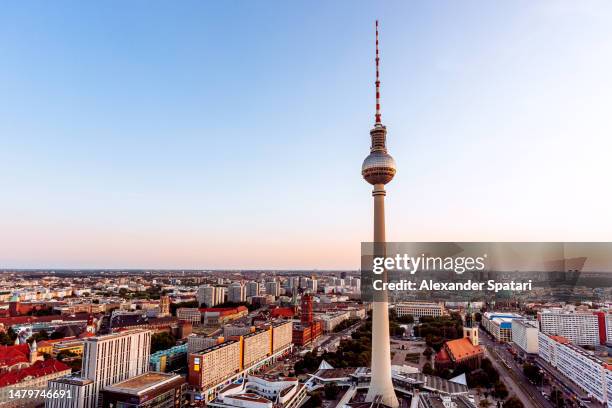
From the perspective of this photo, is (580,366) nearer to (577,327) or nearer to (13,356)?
(577,327)

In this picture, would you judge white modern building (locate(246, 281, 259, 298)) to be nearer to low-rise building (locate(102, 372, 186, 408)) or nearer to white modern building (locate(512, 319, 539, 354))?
white modern building (locate(512, 319, 539, 354))

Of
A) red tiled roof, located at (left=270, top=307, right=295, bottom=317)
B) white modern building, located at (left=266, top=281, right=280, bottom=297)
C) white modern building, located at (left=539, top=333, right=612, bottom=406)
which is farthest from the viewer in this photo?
white modern building, located at (left=266, top=281, right=280, bottom=297)

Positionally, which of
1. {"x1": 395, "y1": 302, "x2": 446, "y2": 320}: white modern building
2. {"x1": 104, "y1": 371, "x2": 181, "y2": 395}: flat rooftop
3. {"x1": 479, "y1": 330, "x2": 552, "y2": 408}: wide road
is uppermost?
{"x1": 104, "y1": 371, "x2": 181, "y2": 395}: flat rooftop

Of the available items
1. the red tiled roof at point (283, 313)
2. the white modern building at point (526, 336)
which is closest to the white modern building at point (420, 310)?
the red tiled roof at point (283, 313)

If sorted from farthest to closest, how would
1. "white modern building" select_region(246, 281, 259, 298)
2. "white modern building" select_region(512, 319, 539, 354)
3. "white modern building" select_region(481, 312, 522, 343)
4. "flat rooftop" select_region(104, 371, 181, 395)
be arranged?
1. "white modern building" select_region(246, 281, 259, 298)
2. "white modern building" select_region(481, 312, 522, 343)
3. "white modern building" select_region(512, 319, 539, 354)
4. "flat rooftop" select_region(104, 371, 181, 395)

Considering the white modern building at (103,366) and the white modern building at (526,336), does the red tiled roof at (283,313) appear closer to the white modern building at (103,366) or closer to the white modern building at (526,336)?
the white modern building at (526,336)

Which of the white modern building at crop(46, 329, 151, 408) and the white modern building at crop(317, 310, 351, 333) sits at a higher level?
the white modern building at crop(46, 329, 151, 408)

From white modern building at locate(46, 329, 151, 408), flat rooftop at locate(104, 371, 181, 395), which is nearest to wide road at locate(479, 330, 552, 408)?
flat rooftop at locate(104, 371, 181, 395)
